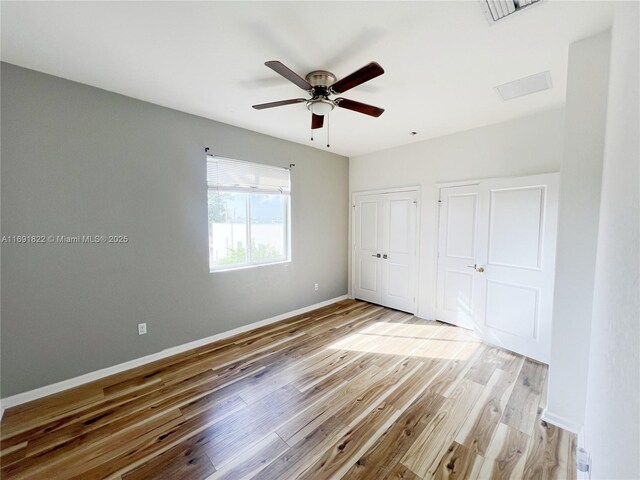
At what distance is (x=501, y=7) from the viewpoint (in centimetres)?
148

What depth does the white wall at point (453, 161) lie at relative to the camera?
2811mm

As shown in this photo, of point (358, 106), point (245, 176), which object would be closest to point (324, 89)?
point (358, 106)

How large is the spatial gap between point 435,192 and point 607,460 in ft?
11.1

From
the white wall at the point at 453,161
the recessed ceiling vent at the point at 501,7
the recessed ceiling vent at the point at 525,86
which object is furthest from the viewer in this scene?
the white wall at the point at 453,161

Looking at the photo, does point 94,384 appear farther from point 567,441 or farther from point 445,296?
point 445,296

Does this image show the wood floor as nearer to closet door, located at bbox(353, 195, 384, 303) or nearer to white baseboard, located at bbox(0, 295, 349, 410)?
white baseboard, located at bbox(0, 295, 349, 410)

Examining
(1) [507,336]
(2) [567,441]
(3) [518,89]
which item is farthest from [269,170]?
(2) [567,441]

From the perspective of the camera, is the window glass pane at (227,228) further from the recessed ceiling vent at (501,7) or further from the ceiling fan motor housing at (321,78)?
the recessed ceiling vent at (501,7)

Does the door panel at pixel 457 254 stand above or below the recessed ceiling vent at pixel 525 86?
below

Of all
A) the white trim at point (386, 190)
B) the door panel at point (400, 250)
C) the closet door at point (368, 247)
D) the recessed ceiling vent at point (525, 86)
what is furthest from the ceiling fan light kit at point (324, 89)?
the closet door at point (368, 247)

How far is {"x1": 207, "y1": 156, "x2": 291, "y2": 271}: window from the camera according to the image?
3209mm

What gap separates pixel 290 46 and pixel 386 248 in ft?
10.7

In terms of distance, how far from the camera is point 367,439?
1.77 meters

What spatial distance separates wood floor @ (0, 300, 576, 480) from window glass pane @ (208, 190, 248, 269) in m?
1.14
